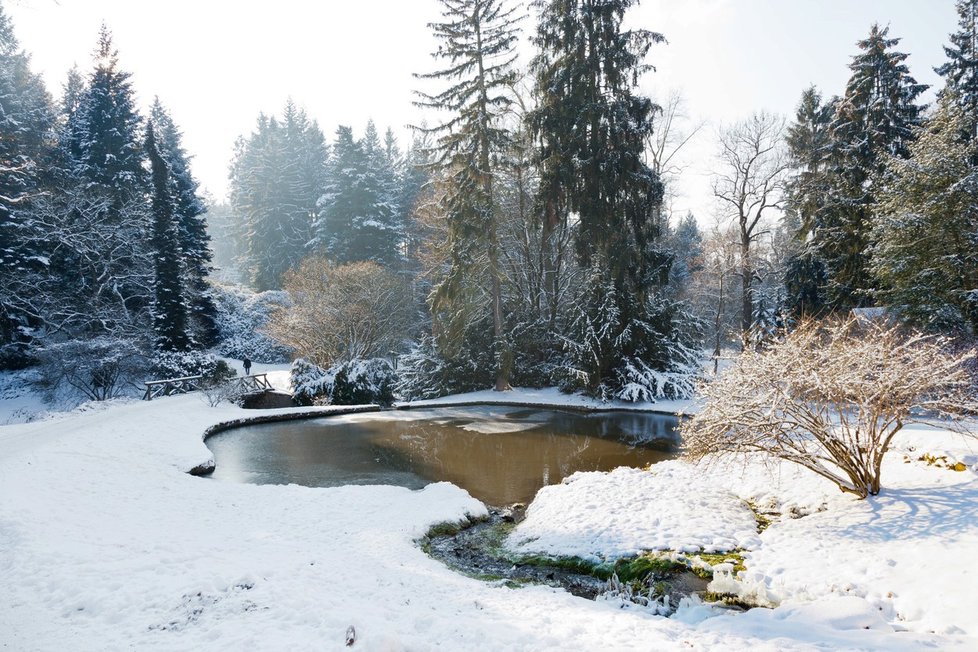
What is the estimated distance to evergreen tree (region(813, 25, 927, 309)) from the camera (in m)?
19.6

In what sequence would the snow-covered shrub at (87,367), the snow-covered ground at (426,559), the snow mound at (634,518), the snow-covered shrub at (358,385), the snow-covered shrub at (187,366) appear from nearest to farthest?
the snow-covered ground at (426,559)
the snow mound at (634,518)
the snow-covered shrub at (358,385)
the snow-covered shrub at (87,367)
the snow-covered shrub at (187,366)

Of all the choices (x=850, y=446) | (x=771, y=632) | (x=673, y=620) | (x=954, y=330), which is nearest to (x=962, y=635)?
(x=771, y=632)

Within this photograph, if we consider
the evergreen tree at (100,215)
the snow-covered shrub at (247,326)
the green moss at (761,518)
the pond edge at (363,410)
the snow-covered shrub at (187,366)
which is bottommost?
the green moss at (761,518)

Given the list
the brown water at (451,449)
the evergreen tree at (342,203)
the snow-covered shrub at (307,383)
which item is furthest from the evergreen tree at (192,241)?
the brown water at (451,449)

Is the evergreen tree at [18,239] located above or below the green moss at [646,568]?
above

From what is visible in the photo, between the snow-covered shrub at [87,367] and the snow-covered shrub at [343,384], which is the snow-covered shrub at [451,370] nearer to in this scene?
the snow-covered shrub at [343,384]

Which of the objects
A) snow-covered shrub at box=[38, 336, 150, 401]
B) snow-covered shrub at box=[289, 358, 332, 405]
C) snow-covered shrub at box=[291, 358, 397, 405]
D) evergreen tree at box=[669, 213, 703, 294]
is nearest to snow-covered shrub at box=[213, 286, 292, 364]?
snow-covered shrub at box=[38, 336, 150, 401]

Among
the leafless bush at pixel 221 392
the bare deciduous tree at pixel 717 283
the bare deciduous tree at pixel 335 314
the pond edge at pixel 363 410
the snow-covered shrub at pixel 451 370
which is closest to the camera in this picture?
the pond edge at pixel 363 410

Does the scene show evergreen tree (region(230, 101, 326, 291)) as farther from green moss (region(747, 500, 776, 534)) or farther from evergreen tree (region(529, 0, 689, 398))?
green moss (region(747, 500, 776, 534))

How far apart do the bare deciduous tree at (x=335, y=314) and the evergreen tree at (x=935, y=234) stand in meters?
20.8

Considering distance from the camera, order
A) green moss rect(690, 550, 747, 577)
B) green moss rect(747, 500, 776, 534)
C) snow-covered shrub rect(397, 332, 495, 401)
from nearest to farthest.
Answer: green moss rect(690, 550, 747, 577) < green moss rect(747, 500, 776, 534) < snow-covered shrub rect(397, 332, 495, 401)

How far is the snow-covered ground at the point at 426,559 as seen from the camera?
4.46 meters

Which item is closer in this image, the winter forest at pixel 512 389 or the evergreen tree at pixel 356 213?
the winter forest at pixel 512 389

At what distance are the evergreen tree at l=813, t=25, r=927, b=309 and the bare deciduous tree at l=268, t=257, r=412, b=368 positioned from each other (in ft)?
67.7
